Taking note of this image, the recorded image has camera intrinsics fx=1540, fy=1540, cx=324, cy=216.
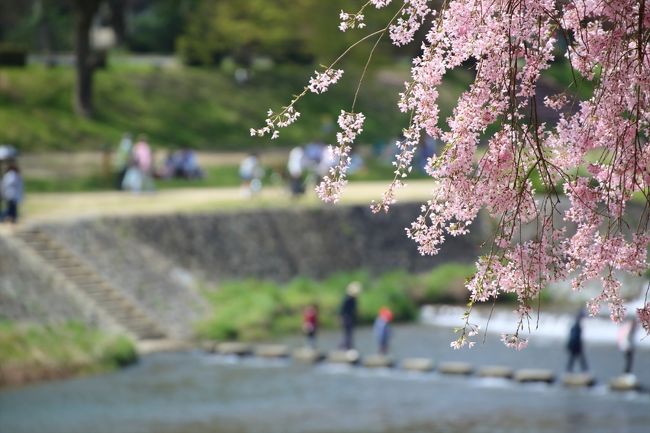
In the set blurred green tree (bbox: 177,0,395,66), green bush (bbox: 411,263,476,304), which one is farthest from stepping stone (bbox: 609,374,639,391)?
blurred green tree (bbox: 177,0,395,66)

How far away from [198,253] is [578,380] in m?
13.8

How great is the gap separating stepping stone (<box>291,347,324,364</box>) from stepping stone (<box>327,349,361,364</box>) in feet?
0.71

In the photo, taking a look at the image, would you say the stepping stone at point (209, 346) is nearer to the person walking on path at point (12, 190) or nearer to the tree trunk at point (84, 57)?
the person walking on path at point (12, 190)

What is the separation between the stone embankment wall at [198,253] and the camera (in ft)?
111

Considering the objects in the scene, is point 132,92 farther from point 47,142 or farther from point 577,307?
point 577,307

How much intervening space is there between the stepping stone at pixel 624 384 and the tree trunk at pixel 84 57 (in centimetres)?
2933

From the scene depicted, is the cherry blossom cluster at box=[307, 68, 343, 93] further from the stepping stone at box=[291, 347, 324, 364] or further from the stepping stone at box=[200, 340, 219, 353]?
the stepping stone at box=[200, 340, 219, 353]

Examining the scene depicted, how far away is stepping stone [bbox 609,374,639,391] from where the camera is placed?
89.0ft

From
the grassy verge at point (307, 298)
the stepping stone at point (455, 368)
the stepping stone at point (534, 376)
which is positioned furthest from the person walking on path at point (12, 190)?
the stepping stone at point (534, 376)

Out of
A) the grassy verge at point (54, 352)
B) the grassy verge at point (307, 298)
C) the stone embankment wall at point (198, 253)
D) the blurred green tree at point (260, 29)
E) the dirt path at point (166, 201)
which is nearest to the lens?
the grassy verge at point (54, 352)

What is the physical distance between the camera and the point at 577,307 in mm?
39406

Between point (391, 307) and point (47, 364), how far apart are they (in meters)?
11.0

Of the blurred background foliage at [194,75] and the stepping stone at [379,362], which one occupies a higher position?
the blurred background foliage at [194,75]

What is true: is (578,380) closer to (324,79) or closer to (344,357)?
(344,357)
